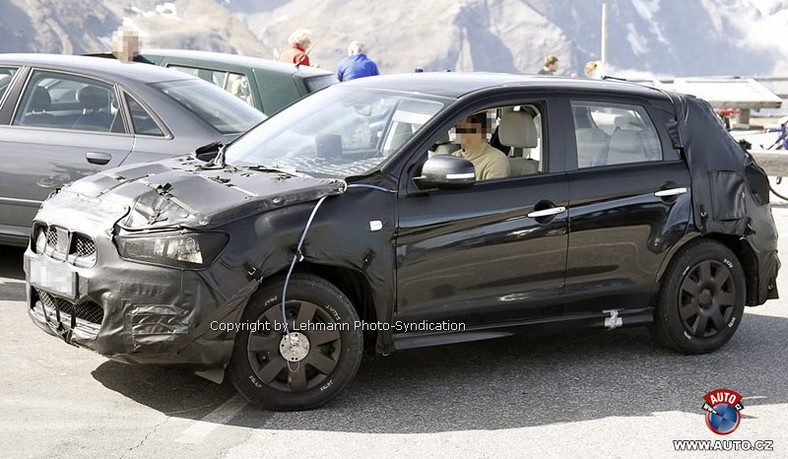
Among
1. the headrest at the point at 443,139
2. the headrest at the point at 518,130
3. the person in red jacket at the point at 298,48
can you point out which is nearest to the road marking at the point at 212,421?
the headrest at the point at 443,139

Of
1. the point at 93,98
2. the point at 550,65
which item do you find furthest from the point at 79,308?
the point at 550,65

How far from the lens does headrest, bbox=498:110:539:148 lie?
6266 mm

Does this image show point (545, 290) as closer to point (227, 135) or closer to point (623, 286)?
point (623, 286)

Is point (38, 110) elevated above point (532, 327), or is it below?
above

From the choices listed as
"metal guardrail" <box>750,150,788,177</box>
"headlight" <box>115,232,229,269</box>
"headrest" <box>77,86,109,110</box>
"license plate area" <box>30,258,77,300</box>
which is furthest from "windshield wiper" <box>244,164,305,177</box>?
"metal guardrail" <box>750,150,788,177</box>

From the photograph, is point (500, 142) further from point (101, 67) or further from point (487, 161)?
point (101, 67)

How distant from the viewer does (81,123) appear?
8031mm

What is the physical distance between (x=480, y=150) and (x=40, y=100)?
145 inches

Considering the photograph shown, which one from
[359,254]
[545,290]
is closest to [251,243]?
[359,254]

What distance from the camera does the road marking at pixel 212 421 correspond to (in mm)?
4988

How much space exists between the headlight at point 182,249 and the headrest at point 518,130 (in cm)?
195

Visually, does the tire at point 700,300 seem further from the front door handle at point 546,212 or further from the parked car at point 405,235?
the front door handle at point 546,212

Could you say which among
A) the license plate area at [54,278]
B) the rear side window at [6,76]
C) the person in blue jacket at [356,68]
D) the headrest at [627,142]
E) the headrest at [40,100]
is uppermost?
the rear side window at [6,76]

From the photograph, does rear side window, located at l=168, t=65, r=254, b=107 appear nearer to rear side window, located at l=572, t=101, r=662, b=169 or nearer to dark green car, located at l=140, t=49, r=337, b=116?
dark green car, located at l=140, t=49, r=337, b=116
